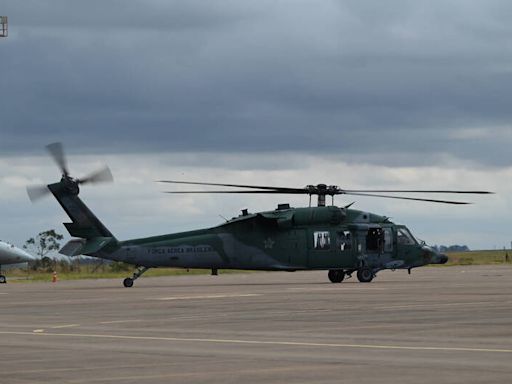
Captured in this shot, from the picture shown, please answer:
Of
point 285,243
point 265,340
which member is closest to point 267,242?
point 285,243

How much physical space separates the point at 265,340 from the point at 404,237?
4295 cm

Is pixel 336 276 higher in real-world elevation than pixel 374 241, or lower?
lower

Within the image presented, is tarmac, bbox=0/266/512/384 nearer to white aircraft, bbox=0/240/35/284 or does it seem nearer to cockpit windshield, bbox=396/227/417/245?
cockpit windshield, bbox=396/227/417/245

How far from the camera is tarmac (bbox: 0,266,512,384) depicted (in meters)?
18.2

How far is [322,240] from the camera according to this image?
215ft

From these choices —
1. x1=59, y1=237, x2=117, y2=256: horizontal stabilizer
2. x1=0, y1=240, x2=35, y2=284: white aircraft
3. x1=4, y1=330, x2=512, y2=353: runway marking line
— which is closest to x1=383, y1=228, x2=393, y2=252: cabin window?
x1=59, y1=237, x2=117, y2=256: horizontal stabilizer

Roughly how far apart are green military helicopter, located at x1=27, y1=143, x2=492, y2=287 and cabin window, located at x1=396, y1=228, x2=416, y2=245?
0.26 meters

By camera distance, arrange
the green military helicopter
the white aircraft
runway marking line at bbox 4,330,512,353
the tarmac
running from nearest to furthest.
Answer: the tarmac, runway marking line at bbox 4,330,512,353, the green military helicopter, the white aircraft

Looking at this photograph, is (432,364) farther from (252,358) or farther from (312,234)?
(312,234)

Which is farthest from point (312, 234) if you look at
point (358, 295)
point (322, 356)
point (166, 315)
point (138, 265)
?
point (322, 356)

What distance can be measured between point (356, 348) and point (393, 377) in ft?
16.2

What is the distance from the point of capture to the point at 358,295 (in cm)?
4566

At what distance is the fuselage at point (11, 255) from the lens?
8775 centimetres

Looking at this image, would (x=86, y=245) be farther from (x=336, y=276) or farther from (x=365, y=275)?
(x=365, y=275)
